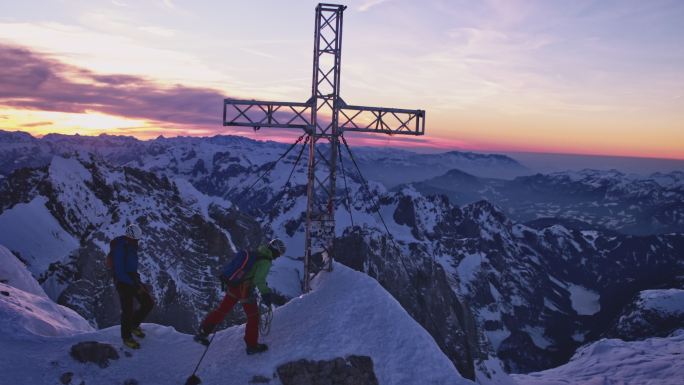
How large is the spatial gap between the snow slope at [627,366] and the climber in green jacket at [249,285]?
4056 centimetres

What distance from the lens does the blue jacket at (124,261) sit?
39.7ft

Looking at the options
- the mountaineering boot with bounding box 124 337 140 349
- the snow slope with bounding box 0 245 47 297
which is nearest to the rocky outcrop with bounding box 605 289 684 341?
the snow slope with bounding box 0 245 47 297

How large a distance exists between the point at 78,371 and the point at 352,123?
12513 millimetres

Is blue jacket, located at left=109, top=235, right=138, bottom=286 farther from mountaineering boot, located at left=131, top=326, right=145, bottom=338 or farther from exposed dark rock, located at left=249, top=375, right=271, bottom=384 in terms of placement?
exposed dark rock, located at left=249, top=375, right=271, bottom=384

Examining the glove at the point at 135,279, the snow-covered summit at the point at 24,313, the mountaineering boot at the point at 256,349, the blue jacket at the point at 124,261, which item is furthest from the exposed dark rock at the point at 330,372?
the snow-covered summit at the point at 24,313

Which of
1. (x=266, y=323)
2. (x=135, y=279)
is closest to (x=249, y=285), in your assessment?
(x=266, y=323)

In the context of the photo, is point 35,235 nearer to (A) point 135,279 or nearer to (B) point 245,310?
(A) point 135,279

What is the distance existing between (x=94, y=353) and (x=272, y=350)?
13.5 ft

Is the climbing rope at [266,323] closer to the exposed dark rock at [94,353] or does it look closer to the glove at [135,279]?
the glove at [135,279]

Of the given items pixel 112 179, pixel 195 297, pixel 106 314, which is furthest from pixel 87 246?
pixel 112 179

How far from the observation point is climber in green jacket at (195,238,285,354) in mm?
12125

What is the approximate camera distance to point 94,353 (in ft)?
36.7

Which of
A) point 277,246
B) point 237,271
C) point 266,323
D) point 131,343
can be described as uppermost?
point 277,246

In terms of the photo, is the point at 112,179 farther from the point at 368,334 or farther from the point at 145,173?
the point at 368,334
